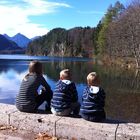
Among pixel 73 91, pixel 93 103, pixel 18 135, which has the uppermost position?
pixel 73 91

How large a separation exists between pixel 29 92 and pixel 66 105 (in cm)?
88

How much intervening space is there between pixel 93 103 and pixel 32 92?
1.44m

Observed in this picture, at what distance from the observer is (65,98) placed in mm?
6949

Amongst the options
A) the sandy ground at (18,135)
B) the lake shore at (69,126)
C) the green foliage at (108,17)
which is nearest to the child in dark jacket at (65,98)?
the lake shore at (69,126)

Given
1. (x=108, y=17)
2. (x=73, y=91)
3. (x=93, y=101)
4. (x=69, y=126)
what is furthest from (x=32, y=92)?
(x=108, y=17)

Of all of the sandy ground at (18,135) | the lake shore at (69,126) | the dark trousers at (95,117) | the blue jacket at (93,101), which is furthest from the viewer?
the blue jacket at (93,101)

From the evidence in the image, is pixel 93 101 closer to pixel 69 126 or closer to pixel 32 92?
pixel 69 126

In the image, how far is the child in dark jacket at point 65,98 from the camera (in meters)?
6.84

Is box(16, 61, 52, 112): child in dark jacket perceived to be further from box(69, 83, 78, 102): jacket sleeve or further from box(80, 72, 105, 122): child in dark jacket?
box(80, 72, 105, 122): child in dark jacket

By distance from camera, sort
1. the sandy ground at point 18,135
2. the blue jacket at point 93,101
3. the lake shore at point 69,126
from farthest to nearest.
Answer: the blue jacket at point 93,101 → the sandy ground at point 18,135 → the lake shore at point 69,126

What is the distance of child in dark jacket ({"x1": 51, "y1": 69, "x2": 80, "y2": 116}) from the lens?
684cm

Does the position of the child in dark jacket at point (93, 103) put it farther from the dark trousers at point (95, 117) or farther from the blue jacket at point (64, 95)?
the blue jacket at point (64, 95)

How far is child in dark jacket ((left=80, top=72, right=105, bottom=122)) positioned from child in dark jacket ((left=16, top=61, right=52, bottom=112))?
112 cm

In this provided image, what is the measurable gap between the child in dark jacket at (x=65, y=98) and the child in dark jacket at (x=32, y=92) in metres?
0.41
